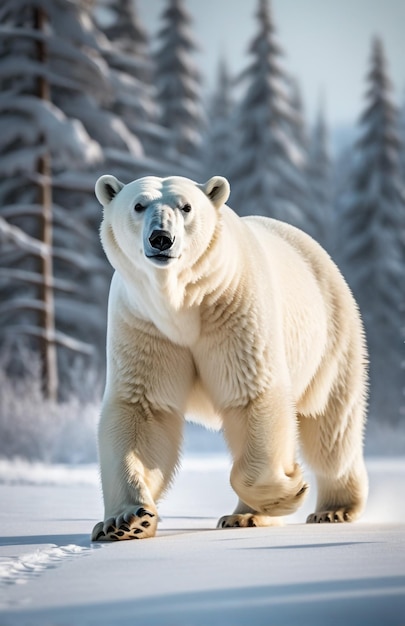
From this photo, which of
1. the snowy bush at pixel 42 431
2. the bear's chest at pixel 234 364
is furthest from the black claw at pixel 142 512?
the snowy bush at pixel 42 431

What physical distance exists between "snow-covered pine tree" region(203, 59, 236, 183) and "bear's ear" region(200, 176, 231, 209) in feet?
57.3

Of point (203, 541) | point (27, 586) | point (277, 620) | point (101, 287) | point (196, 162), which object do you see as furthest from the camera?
point (196, 162)

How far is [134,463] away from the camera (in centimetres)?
381

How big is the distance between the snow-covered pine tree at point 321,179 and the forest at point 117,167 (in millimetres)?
87

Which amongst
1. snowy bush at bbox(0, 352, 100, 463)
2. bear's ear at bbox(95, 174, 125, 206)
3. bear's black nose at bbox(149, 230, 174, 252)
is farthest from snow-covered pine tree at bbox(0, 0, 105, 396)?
bear's black nose at bbox(149, 230, 174, 252)

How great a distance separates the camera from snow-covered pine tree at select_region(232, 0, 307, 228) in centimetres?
1908

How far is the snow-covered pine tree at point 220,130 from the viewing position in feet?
77.0

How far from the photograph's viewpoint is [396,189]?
63.3ft

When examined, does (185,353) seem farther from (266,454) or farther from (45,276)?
(45,276)

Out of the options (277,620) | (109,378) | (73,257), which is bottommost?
(277,620)

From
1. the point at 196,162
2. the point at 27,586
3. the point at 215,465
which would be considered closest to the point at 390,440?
the point at 215,465

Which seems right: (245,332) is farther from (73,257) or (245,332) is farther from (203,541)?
(73,257)

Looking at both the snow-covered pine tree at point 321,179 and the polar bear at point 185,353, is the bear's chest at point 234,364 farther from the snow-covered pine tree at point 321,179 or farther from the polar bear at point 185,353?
the snow-covered pine tree at point 321,179

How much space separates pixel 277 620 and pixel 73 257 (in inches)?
450
